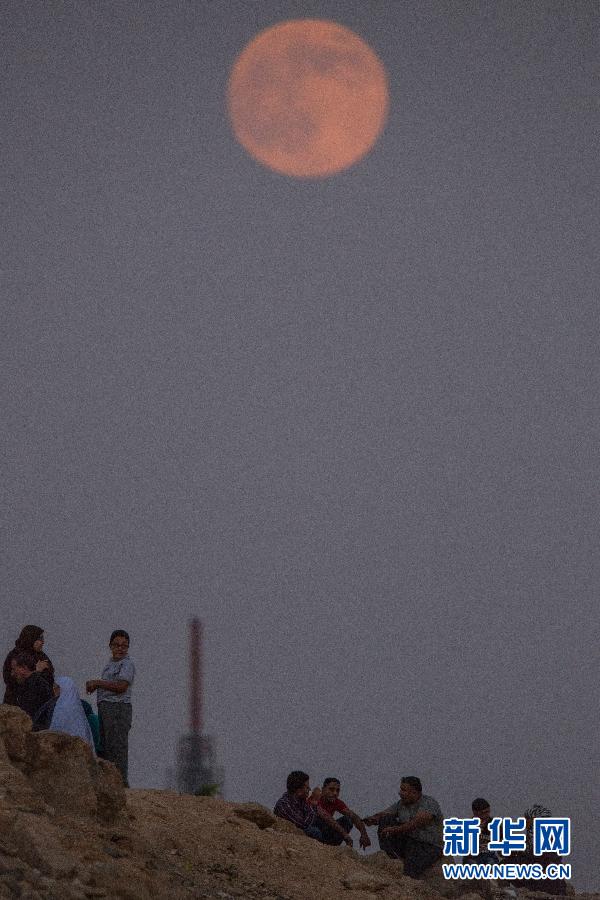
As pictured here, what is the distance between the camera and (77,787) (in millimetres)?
12266

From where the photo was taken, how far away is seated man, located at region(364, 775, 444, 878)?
15961 millimetres

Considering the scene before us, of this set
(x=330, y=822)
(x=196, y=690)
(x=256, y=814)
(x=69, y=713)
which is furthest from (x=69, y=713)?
(x=196, y=690)

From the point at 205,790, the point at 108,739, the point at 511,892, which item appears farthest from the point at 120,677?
the point at 205,790

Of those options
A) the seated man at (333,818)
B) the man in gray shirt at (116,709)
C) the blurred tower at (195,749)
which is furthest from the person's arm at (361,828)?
the blurred tower at (195,749)

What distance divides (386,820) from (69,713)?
15.9ft

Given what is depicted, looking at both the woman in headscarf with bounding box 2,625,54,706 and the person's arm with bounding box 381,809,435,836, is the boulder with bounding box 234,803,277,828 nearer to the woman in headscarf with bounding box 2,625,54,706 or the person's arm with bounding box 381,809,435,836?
the person's arm with bounding box 381,809,435,836

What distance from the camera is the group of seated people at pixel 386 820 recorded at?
51.9 ft

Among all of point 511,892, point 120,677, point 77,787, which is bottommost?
point 511,892

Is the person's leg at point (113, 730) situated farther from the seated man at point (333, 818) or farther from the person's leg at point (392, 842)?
the person's leg at point (392, 842)

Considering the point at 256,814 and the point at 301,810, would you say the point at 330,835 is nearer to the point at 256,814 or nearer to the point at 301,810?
the point at 301,810

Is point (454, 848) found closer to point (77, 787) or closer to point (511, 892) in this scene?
point (511, 892)

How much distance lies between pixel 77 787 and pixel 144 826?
140 centimetres

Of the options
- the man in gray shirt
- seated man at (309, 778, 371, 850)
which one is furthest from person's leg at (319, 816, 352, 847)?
the man in gray shirt

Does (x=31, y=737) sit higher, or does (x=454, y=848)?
(x=31, y=737)
